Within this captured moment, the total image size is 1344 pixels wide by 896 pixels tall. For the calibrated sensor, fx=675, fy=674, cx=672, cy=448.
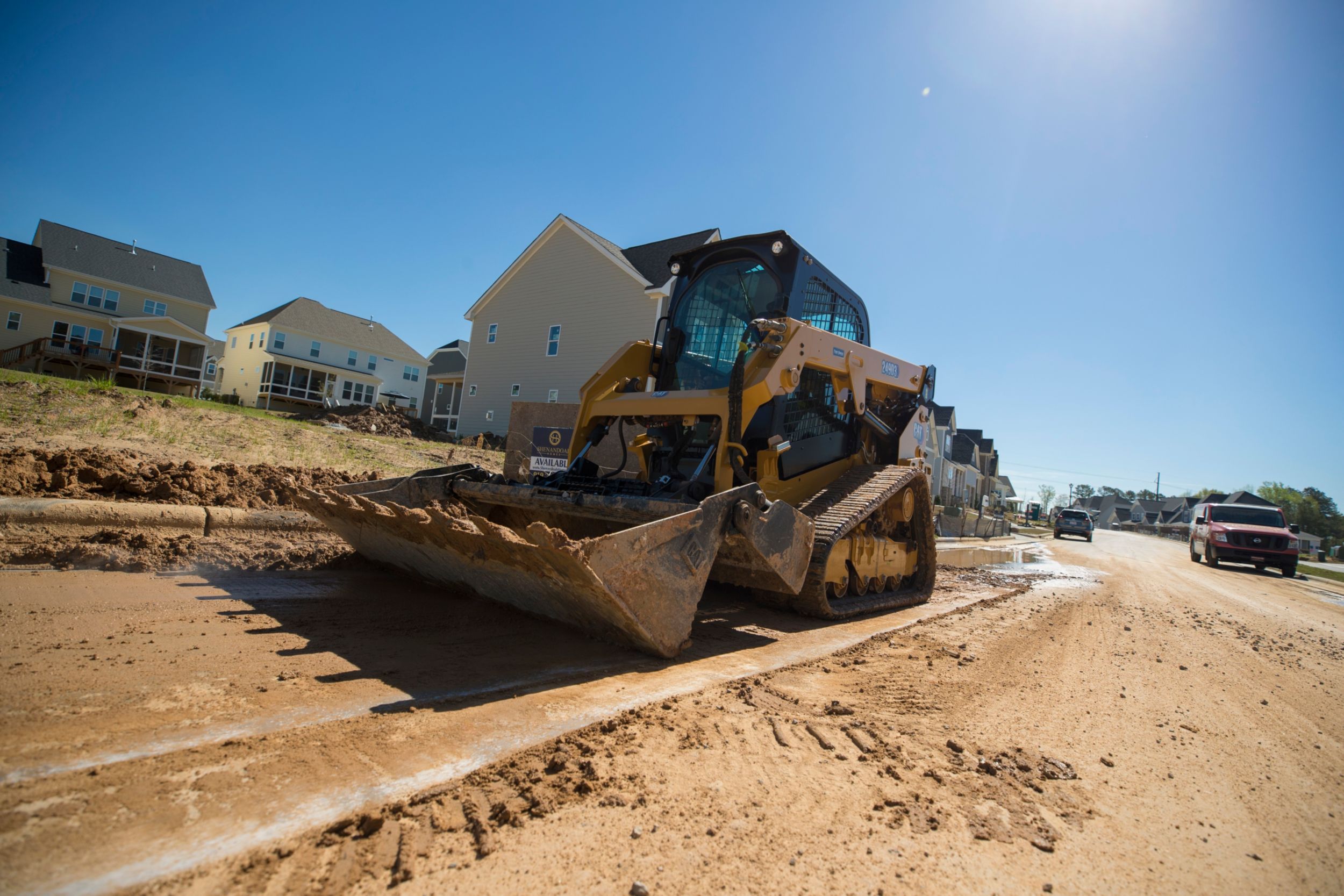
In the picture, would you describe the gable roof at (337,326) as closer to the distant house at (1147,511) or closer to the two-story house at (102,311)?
the two-story house at (102,311)

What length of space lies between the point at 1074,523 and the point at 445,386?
3480 cm

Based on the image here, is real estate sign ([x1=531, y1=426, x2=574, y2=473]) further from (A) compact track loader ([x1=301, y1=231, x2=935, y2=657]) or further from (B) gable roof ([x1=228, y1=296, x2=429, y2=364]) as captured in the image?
(B) gable roof ([x1=228, y1=296, x2=429, y2=364])

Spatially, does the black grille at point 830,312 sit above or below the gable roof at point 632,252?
below

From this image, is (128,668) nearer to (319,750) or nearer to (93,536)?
A: (319,750)

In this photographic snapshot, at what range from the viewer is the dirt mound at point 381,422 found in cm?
2114

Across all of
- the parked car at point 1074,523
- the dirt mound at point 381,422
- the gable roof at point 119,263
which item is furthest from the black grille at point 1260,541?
the gable roof at point 119,263

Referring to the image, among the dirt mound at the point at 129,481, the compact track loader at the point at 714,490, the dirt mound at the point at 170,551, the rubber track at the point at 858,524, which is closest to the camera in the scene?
the compact track loader at the point at 714,490

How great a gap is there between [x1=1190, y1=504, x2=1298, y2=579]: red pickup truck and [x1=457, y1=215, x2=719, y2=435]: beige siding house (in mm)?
17133

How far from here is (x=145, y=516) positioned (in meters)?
6.01

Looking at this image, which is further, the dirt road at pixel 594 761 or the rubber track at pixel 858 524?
the rubber track at pixel 858 524

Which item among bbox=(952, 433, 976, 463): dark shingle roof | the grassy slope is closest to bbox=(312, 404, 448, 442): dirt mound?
the grassy slope

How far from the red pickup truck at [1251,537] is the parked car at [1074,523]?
13964 mm

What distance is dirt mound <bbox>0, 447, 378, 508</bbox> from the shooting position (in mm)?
6094

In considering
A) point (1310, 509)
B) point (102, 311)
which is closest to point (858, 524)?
point (102, 311)
